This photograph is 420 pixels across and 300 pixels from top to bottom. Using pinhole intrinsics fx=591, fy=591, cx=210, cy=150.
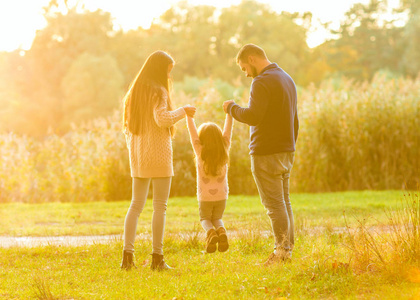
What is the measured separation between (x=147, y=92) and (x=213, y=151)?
0.91 m

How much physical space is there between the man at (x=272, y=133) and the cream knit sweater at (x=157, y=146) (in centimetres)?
61

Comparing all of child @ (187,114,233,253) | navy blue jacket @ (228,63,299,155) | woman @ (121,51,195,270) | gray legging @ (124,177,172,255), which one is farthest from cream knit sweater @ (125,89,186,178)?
navy blue jacket @ (228,63,299,155)

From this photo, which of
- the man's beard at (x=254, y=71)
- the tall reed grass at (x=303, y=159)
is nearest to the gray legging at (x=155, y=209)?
the man's beard at (x=254, y=71)

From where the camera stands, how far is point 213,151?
598cm

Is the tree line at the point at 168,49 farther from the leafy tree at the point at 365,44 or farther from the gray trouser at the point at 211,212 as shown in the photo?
the gray trouser at the point at 211,212

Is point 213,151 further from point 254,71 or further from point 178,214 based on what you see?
point 178,214

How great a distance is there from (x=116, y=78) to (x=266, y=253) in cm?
3947

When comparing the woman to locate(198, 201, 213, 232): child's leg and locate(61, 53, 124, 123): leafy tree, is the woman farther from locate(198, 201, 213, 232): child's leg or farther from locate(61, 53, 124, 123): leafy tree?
locate(61, 53, 124, 123): leafy tree

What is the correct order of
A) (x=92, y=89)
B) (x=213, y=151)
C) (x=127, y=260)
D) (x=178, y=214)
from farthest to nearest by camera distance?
(x=92, y=89), (x=178, y=214), (x=213, y=151), (x=127, y=260)

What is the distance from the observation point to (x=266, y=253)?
21.3 feet

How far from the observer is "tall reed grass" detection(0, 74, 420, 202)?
13938 millimetres

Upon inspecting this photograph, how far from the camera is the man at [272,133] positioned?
17.9ft

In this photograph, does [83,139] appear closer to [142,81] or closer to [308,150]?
[308,150]

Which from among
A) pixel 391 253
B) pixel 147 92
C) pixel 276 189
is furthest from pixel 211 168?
pixel 391 253
